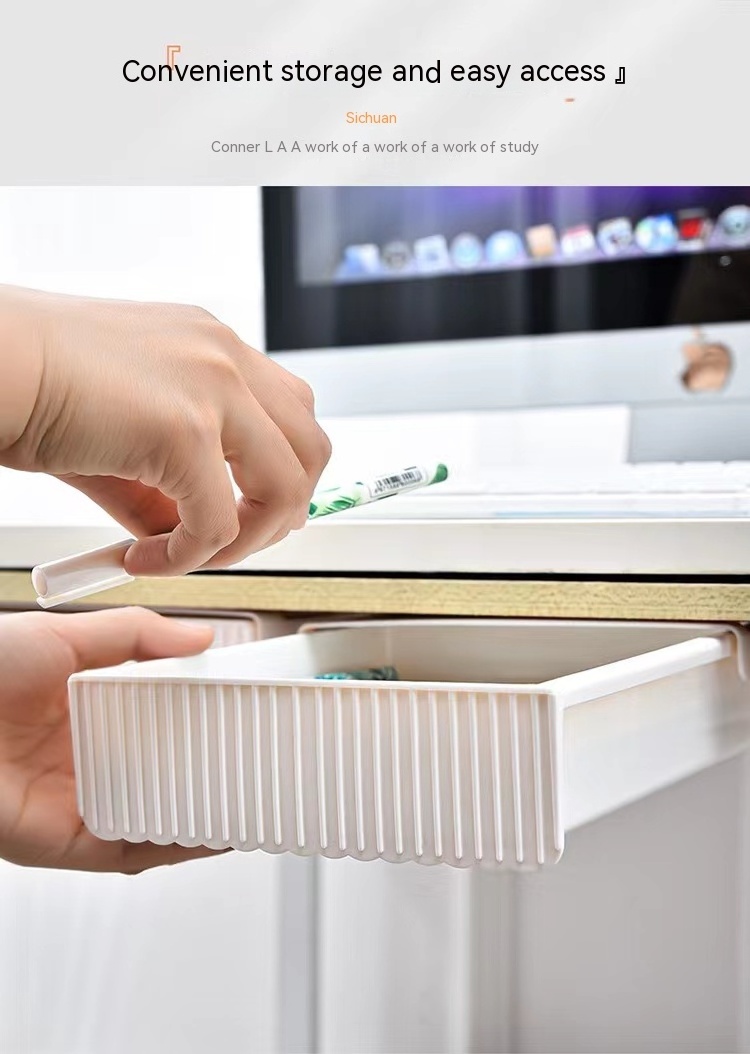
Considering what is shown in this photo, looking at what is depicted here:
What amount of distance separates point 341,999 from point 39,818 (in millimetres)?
269

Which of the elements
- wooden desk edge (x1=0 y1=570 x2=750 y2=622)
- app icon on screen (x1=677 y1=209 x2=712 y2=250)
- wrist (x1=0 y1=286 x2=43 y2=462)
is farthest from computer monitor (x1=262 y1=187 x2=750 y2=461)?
wrist (x1=0 y1=286 x2=43 y2=462)

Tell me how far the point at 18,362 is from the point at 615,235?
0.86m

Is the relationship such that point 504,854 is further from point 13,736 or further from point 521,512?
point 13,736

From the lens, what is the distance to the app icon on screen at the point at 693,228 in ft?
3.66

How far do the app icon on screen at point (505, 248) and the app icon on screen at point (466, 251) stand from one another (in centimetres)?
1

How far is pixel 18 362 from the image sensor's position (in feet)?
1.32

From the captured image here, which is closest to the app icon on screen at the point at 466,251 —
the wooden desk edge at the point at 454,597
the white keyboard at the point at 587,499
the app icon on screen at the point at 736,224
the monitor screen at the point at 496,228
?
the monitor screen at the point at 496,228

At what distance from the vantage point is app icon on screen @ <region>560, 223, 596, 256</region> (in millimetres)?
1170

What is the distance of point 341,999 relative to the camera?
30.3 inches

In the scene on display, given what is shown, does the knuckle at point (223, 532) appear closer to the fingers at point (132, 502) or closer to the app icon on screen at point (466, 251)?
the fingers at point (132, 502)

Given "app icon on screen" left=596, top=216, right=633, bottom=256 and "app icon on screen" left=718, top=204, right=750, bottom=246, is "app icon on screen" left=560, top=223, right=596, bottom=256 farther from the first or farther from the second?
"app icon on screen" left=718, top=204, right=750, bottom=246

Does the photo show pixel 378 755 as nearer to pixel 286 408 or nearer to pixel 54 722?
pixel 286 408
